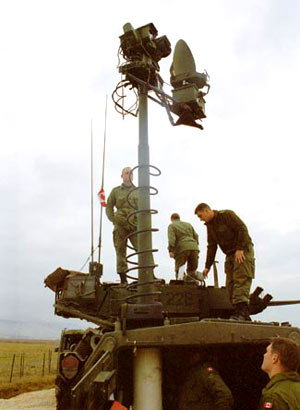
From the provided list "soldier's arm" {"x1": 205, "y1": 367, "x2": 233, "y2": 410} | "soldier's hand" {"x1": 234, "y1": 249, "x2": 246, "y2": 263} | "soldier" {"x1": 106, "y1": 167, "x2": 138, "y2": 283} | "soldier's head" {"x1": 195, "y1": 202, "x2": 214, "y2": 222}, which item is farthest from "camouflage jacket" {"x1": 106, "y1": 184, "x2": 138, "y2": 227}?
"soldier's arm" {"x1": 205, "y1": 367, "x2": 233, "y2": 410}

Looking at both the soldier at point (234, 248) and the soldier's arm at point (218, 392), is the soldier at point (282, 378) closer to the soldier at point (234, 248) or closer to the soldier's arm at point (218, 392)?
the soldier's arm at point (218, 392)

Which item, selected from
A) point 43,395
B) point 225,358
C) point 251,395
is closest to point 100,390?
point 225,358

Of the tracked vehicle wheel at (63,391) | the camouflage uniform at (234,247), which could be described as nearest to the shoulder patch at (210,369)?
the camouflage uniform at (234,247)

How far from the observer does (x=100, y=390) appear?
4301 millimetres

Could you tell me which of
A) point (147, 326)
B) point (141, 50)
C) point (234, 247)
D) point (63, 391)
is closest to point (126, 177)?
point (234, 247)

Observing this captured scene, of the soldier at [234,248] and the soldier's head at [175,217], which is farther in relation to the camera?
the soldier's head at [175,217]

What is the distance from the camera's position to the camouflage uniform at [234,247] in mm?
6242

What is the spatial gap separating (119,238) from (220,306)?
2.54 meters

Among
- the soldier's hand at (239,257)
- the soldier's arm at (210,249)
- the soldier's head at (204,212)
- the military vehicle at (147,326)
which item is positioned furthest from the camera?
the soldier's arm at (210,249)

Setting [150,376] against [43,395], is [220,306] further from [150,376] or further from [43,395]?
[43,395]

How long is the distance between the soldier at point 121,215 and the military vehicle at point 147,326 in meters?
1.17

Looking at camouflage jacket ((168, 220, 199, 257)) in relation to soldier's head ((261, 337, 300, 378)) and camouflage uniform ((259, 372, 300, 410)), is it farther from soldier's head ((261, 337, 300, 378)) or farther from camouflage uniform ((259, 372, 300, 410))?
camouflage uniform ((259, 372, 300, 410))

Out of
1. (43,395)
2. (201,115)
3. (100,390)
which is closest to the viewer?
(100,390)

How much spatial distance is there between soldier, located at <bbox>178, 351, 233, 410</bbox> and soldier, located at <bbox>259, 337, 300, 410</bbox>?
1262mm
